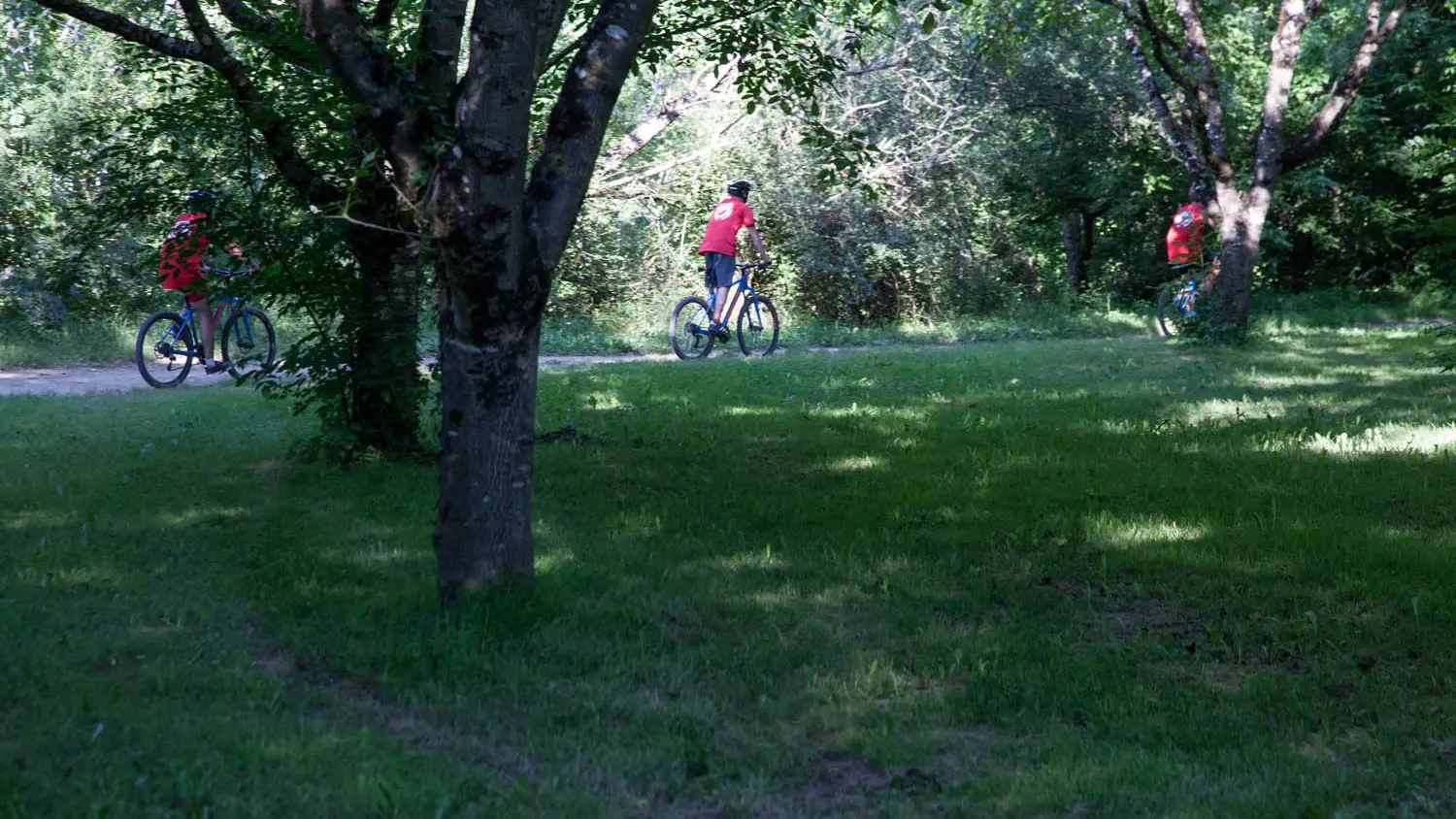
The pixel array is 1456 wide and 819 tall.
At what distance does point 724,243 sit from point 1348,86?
26.3 feet

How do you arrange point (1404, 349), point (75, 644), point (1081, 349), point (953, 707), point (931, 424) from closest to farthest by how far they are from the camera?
1. point (953, 707)
2. point (75, 644)
3. point (931, 424)
4. point (1404, 349)
5. point (1081, 349)

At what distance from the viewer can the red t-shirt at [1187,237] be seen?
1831cm

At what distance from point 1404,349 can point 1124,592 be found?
486 inches

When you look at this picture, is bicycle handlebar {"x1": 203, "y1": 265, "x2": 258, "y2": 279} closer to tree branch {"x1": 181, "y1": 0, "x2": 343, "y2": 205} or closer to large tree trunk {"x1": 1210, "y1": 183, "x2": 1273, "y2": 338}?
tree branch {"x1": 181, "y1": 0, "x2": 343, "y2": 205}

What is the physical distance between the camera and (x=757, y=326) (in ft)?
56.5

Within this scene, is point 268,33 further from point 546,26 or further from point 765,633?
point 765,633

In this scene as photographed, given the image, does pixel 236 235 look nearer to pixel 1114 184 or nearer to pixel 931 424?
pixel 931 424

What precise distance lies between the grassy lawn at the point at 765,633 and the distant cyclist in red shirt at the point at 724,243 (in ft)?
23.4

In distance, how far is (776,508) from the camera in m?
6.98

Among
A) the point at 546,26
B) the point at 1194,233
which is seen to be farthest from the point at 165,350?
the point at 1194,233

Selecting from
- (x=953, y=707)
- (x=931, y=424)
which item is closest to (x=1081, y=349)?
(x=931, y=424)

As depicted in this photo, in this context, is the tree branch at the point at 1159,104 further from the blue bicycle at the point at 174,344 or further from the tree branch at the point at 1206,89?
the blue bicycle at the point at 174,344

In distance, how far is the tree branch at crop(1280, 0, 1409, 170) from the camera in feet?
51.0

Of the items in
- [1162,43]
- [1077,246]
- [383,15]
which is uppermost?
[1162,43]
